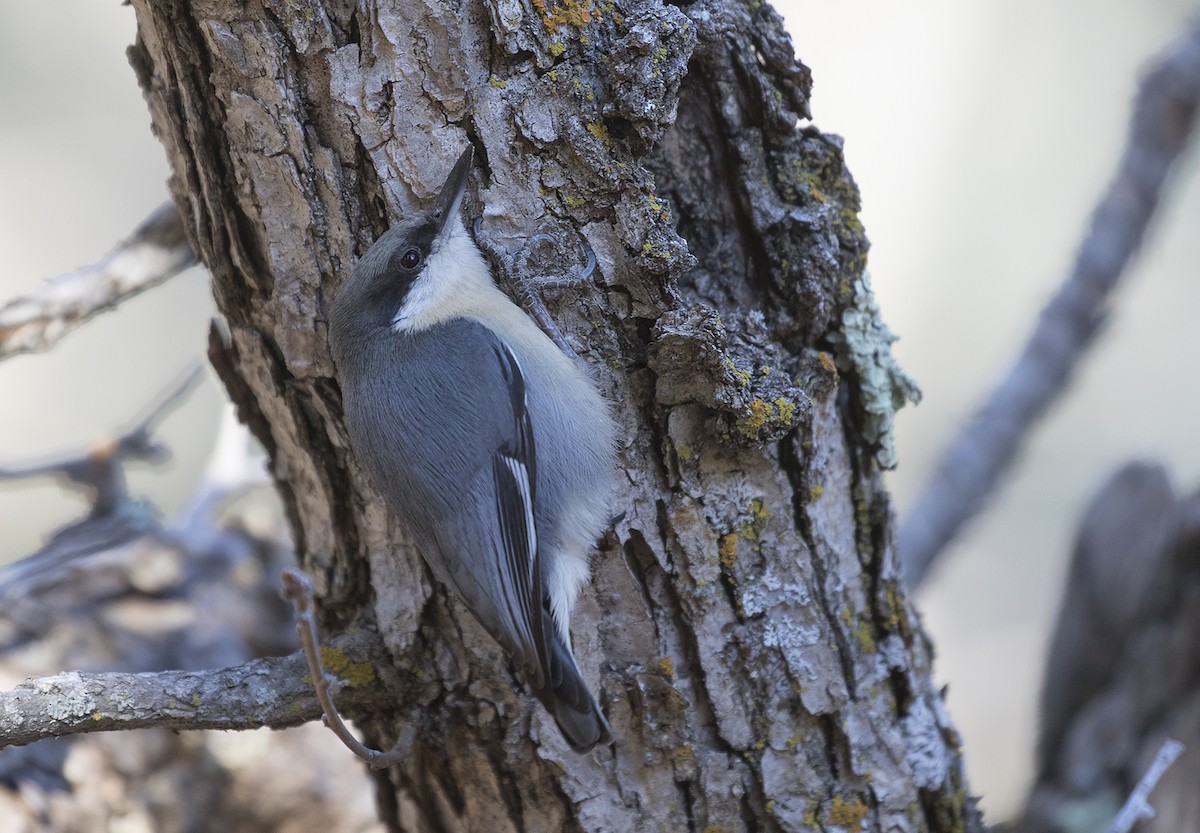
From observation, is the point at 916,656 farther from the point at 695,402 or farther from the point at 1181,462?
the point at 1181,462

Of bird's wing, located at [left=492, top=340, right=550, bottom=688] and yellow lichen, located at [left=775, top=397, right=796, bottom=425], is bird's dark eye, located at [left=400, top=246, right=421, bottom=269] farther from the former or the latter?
yellow lichen, located at [left=775, top=397, right=796, bottom=425]

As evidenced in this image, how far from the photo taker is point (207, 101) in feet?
5.69

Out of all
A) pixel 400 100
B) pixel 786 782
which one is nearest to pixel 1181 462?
pixel 786 782

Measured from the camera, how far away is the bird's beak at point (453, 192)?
172cm

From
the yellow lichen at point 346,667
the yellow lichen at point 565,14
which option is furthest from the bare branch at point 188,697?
the yellow lichen at point 565,14

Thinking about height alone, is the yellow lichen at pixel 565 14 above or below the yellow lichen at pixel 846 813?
above

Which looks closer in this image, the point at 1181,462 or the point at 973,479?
the point at 973,479

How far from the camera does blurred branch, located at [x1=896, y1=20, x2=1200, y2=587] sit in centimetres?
311

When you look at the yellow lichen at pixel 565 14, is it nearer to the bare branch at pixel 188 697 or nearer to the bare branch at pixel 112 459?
the bare branch at pixel 188 697

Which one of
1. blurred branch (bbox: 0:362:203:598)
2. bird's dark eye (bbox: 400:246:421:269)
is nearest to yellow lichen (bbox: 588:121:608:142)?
bird's dark eye (bbox: 400:246:421:269)

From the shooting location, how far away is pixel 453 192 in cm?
176

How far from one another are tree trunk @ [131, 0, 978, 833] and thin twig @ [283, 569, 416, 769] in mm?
144

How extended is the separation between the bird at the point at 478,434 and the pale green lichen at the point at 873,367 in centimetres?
51

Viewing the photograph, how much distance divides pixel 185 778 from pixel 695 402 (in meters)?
1.69
